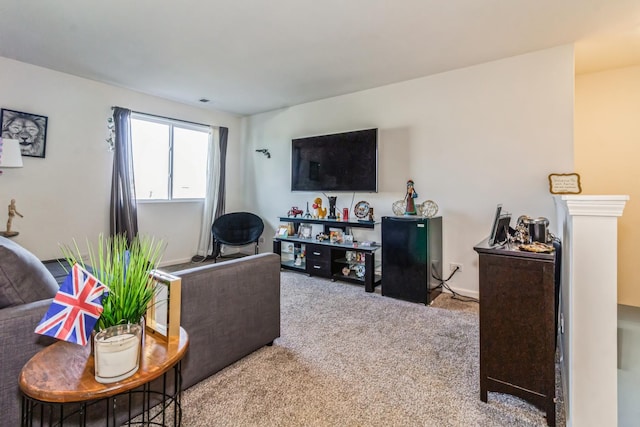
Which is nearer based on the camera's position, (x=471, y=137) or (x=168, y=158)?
(x=471, y=137)

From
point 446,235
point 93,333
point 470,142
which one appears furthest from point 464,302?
point 93,333

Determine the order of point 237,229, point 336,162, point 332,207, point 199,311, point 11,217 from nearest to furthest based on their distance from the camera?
point 199,311 → point 11,217 → point 336,162 → point 332,207 → point 237,229

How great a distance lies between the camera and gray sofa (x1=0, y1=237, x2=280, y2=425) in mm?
1054

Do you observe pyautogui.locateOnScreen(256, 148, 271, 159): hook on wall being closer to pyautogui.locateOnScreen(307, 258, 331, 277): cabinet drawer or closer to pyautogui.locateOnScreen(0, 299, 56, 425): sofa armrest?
pyautogui.locateOnScreen(307, 258, 331, 277): cabinet drawer

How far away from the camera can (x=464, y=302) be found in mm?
3068

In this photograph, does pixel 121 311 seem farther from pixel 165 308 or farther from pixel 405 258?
pixel 405 258

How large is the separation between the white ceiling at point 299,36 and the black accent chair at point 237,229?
6.26 ft

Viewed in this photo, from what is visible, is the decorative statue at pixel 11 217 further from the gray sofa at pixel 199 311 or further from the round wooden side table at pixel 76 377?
the round wooden side table at pixel 76 377

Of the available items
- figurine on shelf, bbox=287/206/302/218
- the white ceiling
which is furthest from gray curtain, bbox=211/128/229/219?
the white ceiling

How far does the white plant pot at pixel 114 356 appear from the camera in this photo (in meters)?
0.86

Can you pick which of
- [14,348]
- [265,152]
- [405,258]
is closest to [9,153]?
[14,348]

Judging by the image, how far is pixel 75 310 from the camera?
884mm

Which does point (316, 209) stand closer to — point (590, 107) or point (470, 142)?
point (470, 142)

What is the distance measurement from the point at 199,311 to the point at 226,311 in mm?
176
